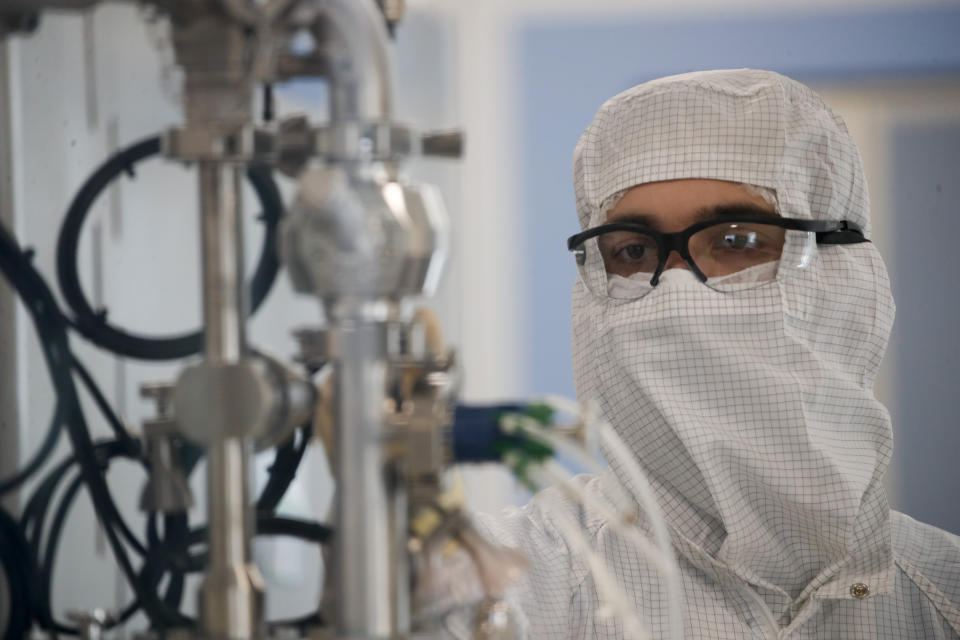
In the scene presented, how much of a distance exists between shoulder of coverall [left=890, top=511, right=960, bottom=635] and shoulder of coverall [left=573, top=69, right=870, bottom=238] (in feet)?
1.04

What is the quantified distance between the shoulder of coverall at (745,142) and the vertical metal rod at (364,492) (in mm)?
597

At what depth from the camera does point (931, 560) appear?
40.3 inches

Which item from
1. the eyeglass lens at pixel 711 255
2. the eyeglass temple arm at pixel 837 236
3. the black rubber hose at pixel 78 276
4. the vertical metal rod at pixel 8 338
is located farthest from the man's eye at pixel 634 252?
the vertical metal rod at pixel 8 338

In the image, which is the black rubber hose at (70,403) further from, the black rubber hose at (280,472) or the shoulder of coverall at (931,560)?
the shoulder of coverall at (931,560)

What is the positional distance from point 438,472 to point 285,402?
0.28ft

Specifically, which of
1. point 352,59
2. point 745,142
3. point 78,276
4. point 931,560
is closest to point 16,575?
point 78,276

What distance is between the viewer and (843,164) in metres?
1.01

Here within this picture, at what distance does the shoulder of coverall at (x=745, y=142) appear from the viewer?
969 mm

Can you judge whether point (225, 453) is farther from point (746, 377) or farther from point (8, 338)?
point (746, 377)

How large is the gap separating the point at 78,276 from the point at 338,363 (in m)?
0.22

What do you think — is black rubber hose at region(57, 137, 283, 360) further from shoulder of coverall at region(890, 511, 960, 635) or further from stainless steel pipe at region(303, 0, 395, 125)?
shoulder of coverall at region(890, 511, 960, 635)

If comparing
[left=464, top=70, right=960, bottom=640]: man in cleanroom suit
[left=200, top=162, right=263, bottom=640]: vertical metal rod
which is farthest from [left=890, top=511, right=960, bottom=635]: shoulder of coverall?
[left=200, top=162, right=263, bottom=640]: vertical metal rod

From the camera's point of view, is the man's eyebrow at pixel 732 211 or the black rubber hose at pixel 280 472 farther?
the man's eyebrow at pixel 732 211

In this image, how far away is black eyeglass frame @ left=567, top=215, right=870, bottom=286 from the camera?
957mm
